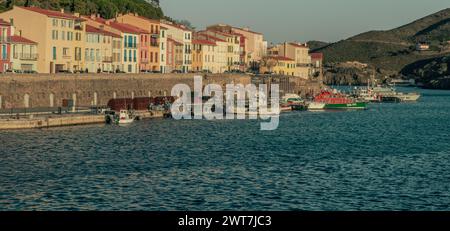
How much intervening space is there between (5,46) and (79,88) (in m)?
9.91

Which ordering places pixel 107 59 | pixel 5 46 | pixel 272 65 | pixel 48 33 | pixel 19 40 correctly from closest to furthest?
pixel 5 46, pixel 19 40, pixel 48 33, pixel 107 59, pixel 272 65

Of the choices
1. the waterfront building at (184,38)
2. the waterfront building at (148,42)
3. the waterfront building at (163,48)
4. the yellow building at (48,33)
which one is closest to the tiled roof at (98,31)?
the yellow building at (48,33)

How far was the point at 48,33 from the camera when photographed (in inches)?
4414

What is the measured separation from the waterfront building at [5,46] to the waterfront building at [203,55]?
6406cm

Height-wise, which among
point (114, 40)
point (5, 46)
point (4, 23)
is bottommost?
point (5, 46)

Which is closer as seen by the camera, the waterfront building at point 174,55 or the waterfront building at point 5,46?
the waterfront building at point 5,46

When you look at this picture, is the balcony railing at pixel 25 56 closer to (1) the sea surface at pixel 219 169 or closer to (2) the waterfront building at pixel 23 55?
(2) the waterfront building at pixel 23 55

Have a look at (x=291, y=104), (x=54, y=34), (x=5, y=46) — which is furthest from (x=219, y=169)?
(x=291, y=104)

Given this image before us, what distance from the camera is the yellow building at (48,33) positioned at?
112 metres

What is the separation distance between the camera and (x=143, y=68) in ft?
463

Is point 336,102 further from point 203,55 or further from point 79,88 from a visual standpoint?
point 79,88
